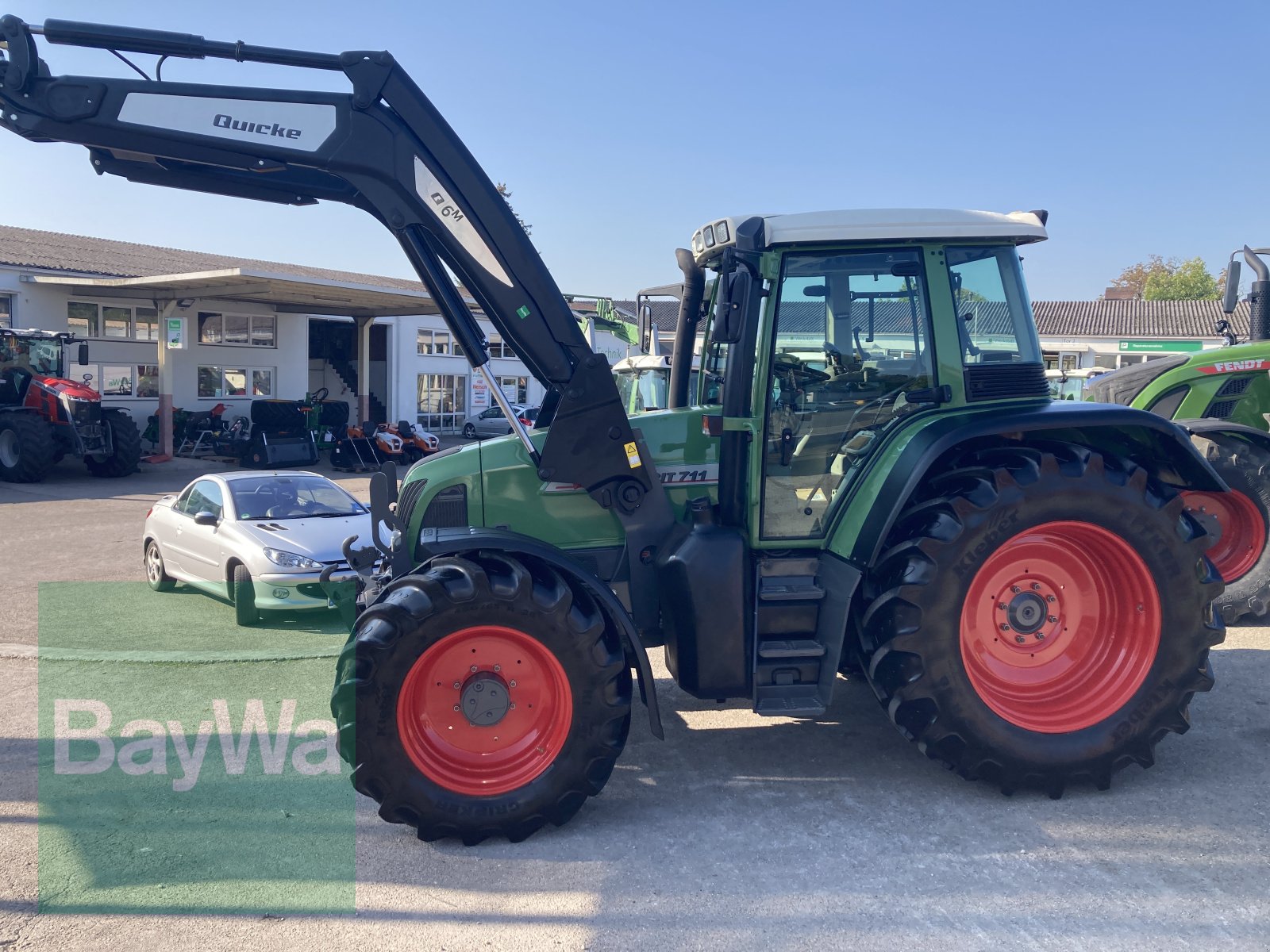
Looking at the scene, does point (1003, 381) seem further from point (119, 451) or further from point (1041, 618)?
point (119, 451)

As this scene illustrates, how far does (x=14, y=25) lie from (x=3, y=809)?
135 inches

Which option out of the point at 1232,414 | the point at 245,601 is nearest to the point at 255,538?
the point at 245,601

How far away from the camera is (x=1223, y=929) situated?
3.49m

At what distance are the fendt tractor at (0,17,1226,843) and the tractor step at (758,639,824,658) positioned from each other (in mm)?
21

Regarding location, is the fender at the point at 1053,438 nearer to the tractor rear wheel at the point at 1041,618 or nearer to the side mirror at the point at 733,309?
the tractor rear wheel at the point at 1041,618

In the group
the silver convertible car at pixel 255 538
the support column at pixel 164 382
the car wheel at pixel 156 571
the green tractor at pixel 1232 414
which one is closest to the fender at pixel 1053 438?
the green tractor at pixel 1232 414

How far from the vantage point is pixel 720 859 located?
407 cm

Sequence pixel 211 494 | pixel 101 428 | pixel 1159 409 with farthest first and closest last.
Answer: pixel 101 428, pixel 211 494, pixel 1159 409

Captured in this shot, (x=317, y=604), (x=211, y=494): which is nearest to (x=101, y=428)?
(x=211, y=494)

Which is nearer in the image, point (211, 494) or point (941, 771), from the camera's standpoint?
point (941, 771)

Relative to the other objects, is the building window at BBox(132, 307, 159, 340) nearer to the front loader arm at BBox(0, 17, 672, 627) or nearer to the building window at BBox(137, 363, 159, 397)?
the building window at BBox(137, 363, 159, 397)

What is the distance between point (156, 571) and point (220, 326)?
1812 cm

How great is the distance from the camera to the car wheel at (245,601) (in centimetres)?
838

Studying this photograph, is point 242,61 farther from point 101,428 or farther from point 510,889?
point 101,428
